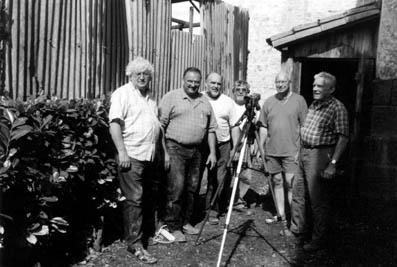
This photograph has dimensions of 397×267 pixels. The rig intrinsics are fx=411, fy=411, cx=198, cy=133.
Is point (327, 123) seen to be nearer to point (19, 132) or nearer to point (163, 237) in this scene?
point (163, 237)

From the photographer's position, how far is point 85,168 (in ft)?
13.9

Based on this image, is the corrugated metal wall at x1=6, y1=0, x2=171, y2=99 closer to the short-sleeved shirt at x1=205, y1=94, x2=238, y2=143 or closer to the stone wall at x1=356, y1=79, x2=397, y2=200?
the short-sleeved shirt at x1=205, y1=94, x2=238, y2=143

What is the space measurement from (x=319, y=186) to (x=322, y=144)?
0.51 m

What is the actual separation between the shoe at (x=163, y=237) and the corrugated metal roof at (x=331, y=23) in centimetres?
476

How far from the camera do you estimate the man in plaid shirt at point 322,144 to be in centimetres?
470

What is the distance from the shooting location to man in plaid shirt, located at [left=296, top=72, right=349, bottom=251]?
4.70m

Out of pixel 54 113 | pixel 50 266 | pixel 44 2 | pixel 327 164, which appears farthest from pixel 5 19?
pixel 327 164

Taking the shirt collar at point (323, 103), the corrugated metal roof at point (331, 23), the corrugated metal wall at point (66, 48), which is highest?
the corrugated metal roof at point (331, 23)

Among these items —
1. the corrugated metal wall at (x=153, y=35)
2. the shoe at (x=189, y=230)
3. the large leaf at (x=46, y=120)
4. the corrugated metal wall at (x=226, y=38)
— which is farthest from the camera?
the corrugated metal wall at (x=226, y=38)

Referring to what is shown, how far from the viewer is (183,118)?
5.11 m

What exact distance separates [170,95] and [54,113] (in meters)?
1.72

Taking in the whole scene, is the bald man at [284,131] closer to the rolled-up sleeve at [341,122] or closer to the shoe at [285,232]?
the shoe at [285,232]

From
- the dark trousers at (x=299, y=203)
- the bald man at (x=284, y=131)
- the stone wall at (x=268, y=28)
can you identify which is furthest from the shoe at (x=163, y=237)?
the stone wall at (x=268, y=28)

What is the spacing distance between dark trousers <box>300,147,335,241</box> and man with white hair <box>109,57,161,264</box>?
189 centimetres
